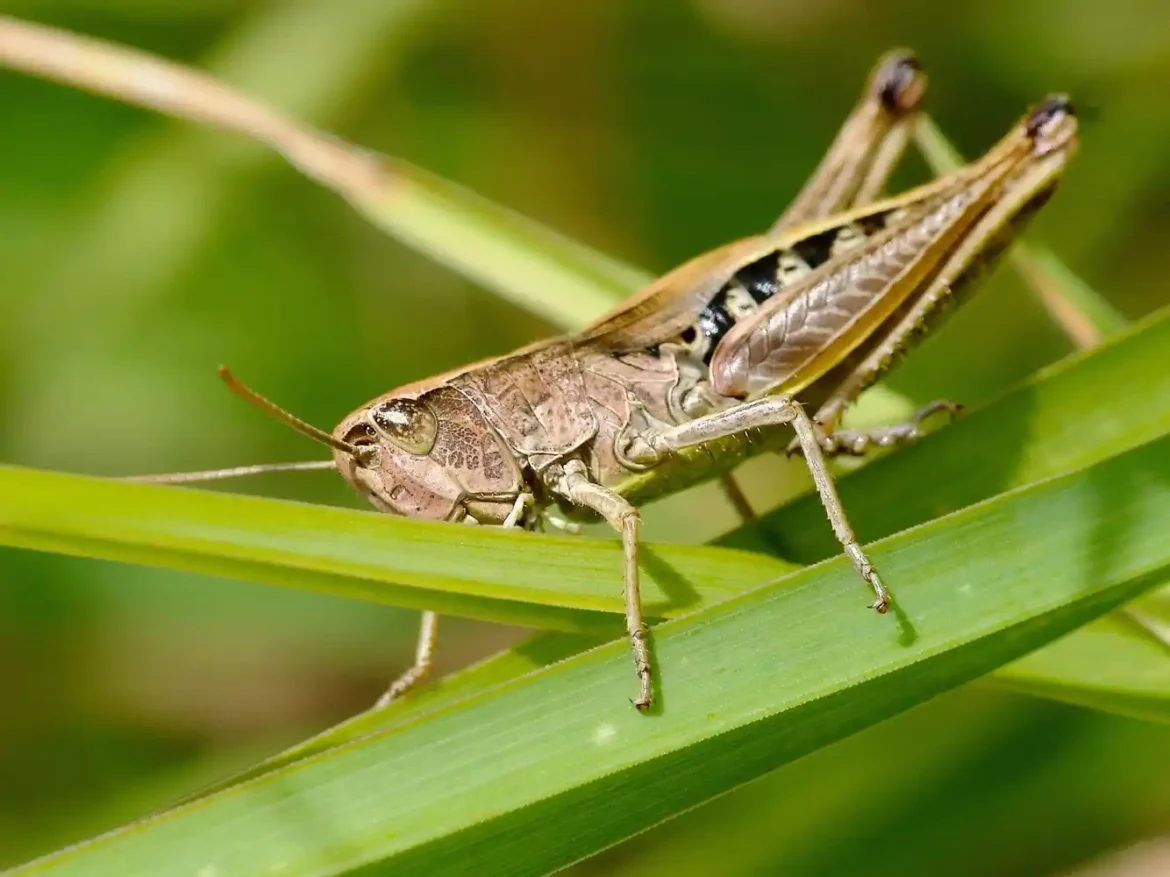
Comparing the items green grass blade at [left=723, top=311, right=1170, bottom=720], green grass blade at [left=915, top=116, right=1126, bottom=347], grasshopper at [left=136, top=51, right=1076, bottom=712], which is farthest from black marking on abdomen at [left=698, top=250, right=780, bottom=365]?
green grass blade at [left=723, top=311, right=1170, bottom=720]

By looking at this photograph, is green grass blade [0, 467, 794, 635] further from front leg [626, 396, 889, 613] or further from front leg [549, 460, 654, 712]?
front leg [626, 396, 889, 613]

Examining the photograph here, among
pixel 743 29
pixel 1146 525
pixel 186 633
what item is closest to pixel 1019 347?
pixel 743 29

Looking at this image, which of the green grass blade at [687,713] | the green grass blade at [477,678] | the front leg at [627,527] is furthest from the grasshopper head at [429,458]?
the green grass blade at [687,713]

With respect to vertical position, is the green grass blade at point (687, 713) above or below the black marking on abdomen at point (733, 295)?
below

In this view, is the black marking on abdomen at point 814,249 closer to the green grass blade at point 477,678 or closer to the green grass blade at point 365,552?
the green grass blade at point 365,552

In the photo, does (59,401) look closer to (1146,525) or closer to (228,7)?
(228,7)

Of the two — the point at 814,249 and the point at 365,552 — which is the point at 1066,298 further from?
the point at 365,552

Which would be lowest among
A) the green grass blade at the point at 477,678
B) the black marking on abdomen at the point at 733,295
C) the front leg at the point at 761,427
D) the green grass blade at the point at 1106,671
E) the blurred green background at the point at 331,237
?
the green grass blade at the point at 1106,671
